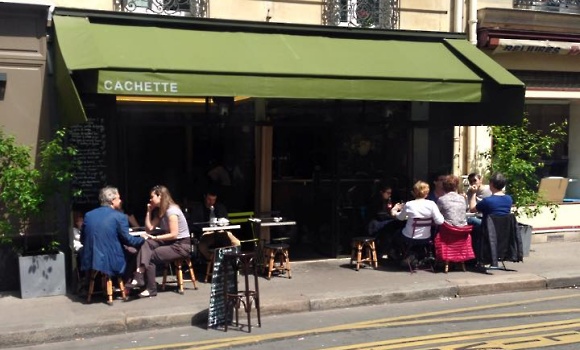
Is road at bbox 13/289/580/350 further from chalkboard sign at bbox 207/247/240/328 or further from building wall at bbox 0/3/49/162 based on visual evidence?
building wall at bbox 0/3/49/162

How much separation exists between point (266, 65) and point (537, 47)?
5.38 m

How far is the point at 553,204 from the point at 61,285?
808cm

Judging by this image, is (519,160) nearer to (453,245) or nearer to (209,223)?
(453,245)

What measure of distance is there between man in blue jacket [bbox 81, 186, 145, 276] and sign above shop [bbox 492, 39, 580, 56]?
698cm

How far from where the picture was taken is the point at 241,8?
10.2m

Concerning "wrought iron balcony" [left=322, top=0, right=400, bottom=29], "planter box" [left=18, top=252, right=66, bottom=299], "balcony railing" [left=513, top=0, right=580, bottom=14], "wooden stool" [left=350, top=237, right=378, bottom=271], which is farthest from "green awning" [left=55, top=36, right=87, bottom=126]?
"balcony railing" [left=513, top=0, right=580, bottom=14]

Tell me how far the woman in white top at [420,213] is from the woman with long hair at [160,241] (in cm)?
313

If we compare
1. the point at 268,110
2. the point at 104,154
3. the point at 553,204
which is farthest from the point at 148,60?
the point at 553,204

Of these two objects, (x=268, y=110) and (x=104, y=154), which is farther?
(x=268, y=110)

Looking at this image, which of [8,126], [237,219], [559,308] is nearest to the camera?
[559,308]

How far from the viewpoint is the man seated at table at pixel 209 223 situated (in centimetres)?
929

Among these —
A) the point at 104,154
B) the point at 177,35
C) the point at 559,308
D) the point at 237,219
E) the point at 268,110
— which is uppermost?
the point at 177,35

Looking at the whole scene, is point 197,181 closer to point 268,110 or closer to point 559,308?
point 268,110

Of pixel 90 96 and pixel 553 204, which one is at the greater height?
pixel 90 96
